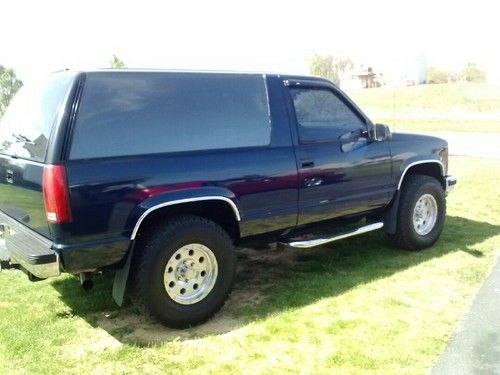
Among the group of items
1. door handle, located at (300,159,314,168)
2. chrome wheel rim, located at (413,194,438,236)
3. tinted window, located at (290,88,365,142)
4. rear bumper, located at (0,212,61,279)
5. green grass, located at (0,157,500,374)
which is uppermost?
tinted window, located at (290,88,365,142)

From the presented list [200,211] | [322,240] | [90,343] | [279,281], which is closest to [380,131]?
[322,240]

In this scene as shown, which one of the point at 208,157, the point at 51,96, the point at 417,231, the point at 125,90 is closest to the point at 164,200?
the point at 208,157

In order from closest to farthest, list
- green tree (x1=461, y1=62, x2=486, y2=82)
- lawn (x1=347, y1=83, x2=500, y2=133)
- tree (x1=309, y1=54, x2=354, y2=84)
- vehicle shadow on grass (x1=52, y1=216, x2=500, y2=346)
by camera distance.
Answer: vehicle shadow on grass (x1=52, y1=216, x2=500, y2=346)
lawn (x1=347, y1=83, x2=500, y2=133)
tree (x1=309, y1=54, x2=354, y2=84)
green tree (x1=461, y1=62, x2=486, y2=82)

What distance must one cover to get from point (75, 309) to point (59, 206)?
1.40m

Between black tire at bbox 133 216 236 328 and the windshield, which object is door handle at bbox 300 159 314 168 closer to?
black tire at bbox 133 216 236 328

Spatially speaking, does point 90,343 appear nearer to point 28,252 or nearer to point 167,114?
point 28,252

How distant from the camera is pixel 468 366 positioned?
3250 millimetres

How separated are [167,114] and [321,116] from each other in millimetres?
1645

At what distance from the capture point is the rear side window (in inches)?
137

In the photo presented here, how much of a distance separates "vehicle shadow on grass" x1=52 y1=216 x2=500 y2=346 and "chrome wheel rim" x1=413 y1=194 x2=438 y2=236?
0.27 meters

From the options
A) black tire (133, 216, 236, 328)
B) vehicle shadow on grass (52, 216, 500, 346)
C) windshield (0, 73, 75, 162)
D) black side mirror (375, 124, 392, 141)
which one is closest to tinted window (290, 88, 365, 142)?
black side mirror (375, 124, 392, 141)

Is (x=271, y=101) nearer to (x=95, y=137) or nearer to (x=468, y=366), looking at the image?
(x=95, y=137)

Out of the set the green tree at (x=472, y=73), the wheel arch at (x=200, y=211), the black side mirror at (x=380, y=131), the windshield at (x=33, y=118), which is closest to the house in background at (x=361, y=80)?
the green tree at (x=472, y=73)

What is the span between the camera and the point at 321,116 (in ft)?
15.8
